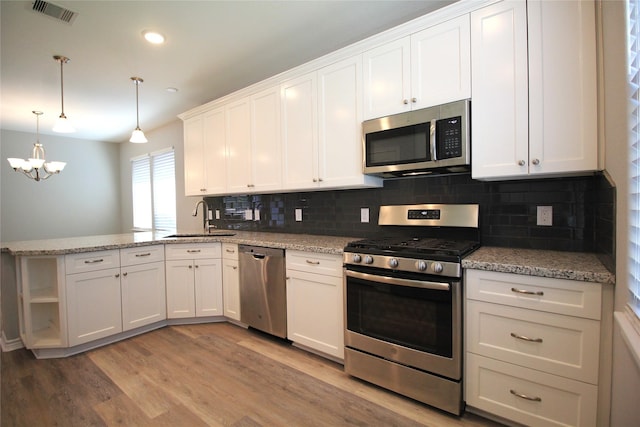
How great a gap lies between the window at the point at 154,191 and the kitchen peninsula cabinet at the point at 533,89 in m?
4.62

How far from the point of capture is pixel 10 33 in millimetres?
2336

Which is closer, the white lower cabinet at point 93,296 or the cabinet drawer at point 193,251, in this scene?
the white lower cabinet at point 93,296

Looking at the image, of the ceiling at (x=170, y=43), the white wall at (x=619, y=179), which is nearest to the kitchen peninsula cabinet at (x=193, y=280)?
the ceiling at (x=170, y=43)

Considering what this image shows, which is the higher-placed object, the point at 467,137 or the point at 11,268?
the point at 467,137

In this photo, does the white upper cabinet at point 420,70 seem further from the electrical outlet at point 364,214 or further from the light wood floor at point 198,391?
the light wood floor at point 198,391

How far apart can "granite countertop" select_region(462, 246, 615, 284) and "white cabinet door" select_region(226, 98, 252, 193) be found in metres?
2.33

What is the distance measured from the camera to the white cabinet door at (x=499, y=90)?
1700mm

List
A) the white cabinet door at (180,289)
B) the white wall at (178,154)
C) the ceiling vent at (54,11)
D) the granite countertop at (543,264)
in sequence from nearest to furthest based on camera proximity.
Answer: the granite countertop at (543,264)
the ceiling vent at (54,11)
the white cabinet door at (180,289)
the white wall at (178,154)

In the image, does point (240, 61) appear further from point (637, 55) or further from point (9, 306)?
point (9, 306)

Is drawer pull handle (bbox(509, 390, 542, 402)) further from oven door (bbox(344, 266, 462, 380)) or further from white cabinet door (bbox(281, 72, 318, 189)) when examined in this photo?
white cabinet door (bbox(281, 72, 318, 189))

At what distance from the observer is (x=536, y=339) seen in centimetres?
148

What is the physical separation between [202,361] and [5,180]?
530 cm

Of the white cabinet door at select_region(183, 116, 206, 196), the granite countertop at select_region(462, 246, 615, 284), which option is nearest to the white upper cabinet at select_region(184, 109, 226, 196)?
the white cabinet door at select_region(183, 116, 206, 196)

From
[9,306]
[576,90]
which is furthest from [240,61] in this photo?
[9,306]
